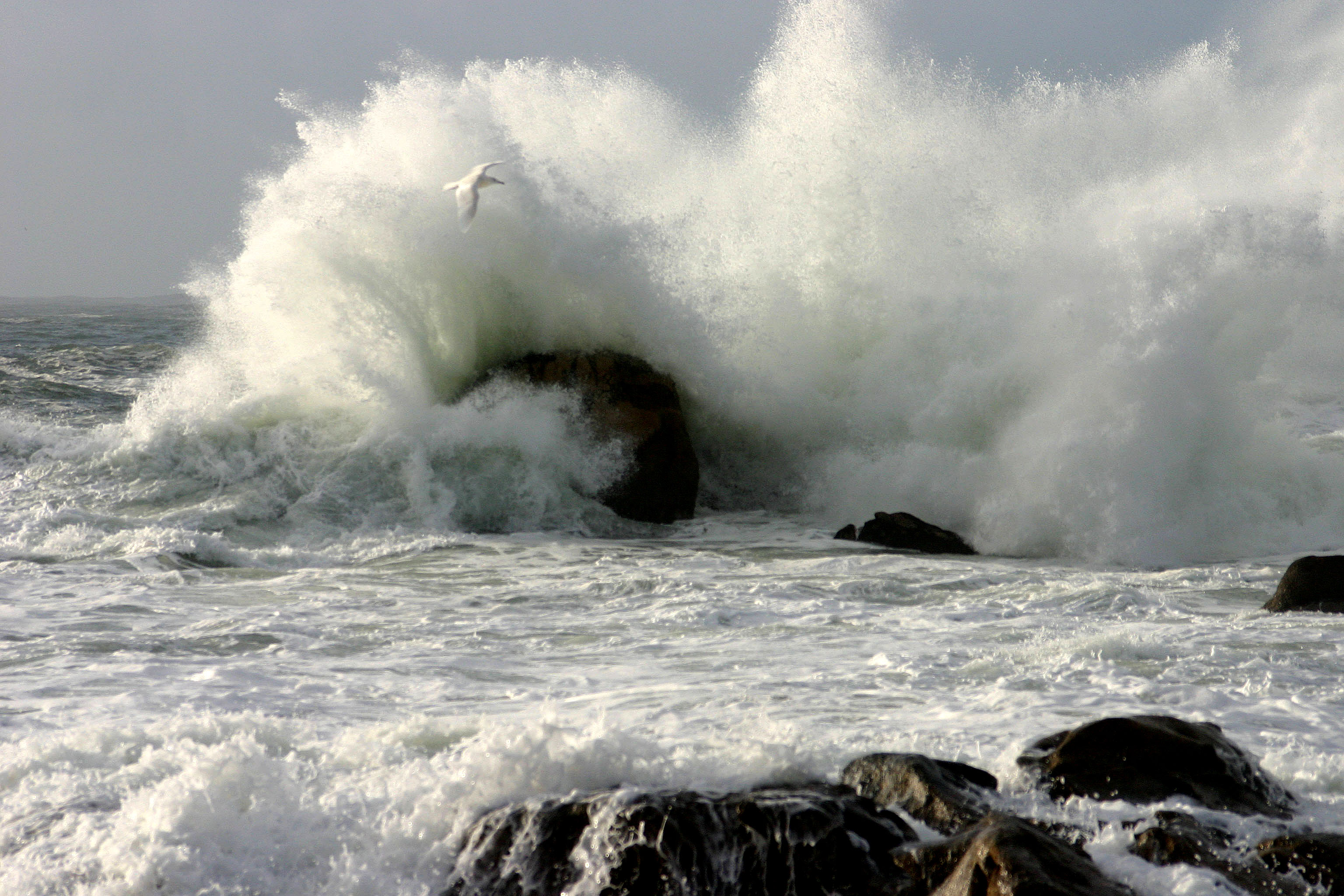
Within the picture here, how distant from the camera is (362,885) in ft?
10.4

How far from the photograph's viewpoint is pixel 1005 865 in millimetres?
2646

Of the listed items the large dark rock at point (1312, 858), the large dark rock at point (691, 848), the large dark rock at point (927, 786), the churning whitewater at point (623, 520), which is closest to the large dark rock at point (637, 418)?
the churning whitewater at point (623, 520)

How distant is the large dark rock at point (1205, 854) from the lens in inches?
112

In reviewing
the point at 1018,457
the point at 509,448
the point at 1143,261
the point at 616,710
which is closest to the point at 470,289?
the point at 509,448

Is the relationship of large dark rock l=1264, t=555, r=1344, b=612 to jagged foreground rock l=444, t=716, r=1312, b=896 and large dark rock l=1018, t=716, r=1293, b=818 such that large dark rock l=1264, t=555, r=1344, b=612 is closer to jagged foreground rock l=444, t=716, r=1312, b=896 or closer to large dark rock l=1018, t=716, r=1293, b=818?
large dark rock l=1018, t=716, r=1293, b=818

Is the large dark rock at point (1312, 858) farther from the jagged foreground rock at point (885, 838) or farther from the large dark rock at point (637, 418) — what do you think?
the large dark rock at point (637, 418)

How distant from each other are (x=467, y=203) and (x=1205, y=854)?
7.29 meters

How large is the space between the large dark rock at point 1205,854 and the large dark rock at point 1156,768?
5.8 inches

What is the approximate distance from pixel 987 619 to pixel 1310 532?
170 inches

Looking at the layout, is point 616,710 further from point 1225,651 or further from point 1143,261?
point 1143,261

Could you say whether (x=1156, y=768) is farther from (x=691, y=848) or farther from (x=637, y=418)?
(x=637, y=418)

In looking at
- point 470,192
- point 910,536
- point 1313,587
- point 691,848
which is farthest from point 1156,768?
point 470,192

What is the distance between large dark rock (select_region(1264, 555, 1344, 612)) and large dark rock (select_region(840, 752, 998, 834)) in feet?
11.3

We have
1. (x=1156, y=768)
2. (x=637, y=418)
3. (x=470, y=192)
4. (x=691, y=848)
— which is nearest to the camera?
(x=691, y=848)
